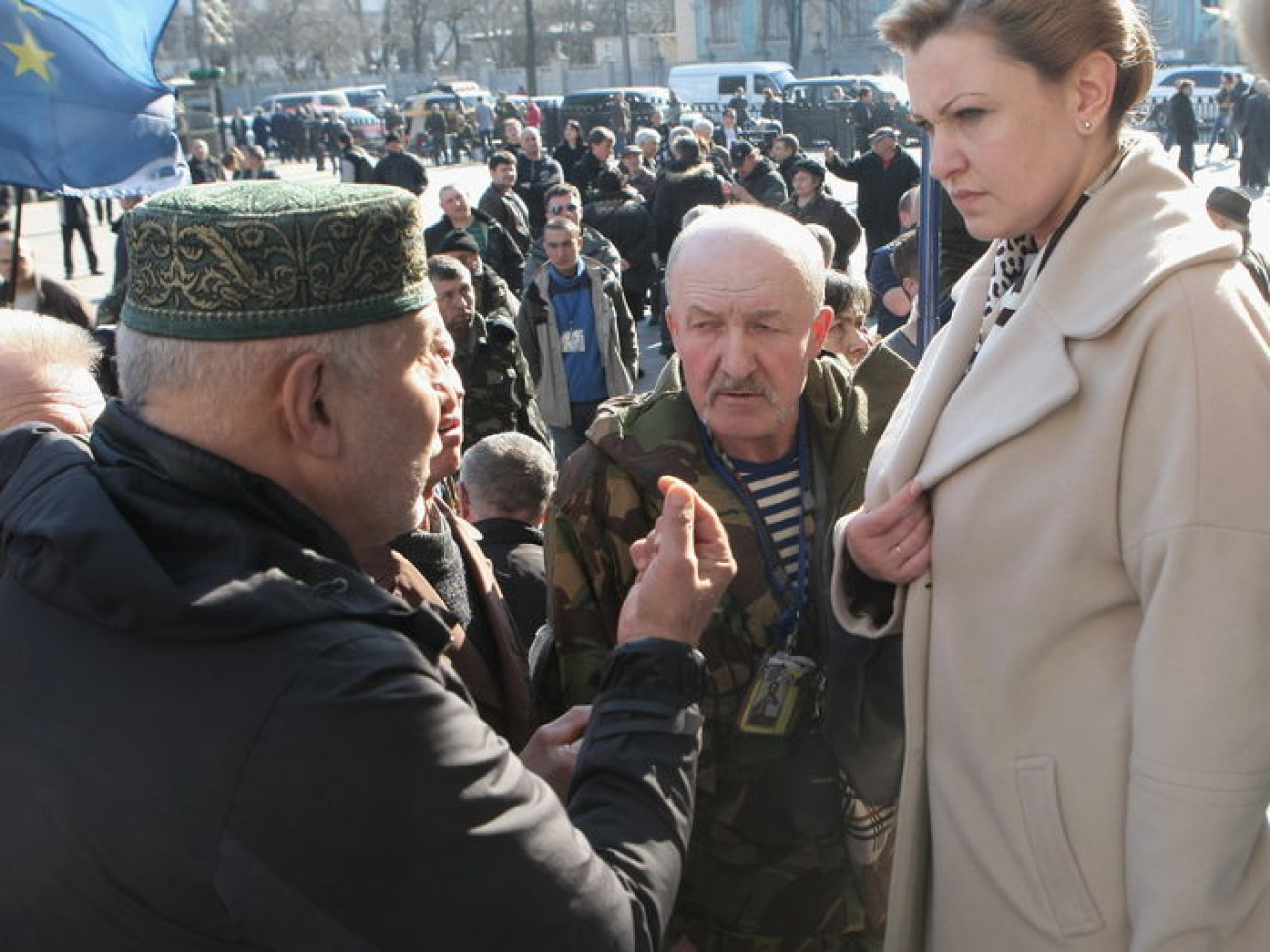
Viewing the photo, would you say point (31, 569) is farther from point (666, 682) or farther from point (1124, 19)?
point (1124, 19)

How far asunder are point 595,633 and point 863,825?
57 centimetres

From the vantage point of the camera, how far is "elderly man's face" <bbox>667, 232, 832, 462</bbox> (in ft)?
7.55

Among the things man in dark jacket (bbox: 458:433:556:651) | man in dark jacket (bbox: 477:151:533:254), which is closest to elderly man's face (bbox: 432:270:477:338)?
man in dark jacket (bbox: 458:433:556:651)

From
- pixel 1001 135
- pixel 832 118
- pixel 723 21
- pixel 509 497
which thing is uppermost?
pixel 723 21

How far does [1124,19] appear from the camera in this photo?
1751mm

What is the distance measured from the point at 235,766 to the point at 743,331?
131 centimetres

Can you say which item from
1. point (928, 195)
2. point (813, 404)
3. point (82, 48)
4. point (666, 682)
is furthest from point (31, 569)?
point (82, 48)

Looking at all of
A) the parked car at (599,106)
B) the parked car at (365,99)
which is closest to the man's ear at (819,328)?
the parked car at (599,106)

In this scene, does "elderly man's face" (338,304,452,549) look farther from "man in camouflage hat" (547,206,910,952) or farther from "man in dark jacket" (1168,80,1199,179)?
"man in dark jacket" (1168,80,1199,179)

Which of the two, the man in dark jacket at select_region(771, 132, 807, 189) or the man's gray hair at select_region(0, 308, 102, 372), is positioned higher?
the man in dark jacket at select_region(771, 132, 807, 189)

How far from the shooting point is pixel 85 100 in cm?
447

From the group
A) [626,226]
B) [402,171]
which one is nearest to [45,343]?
[626,226]

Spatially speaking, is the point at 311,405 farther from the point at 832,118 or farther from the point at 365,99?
the point at 365,99

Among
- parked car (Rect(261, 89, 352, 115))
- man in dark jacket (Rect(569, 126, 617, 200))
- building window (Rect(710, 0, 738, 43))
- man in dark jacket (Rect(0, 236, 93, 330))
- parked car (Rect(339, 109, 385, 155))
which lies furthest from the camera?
building window (Rect(710, 0, 738, 43))
